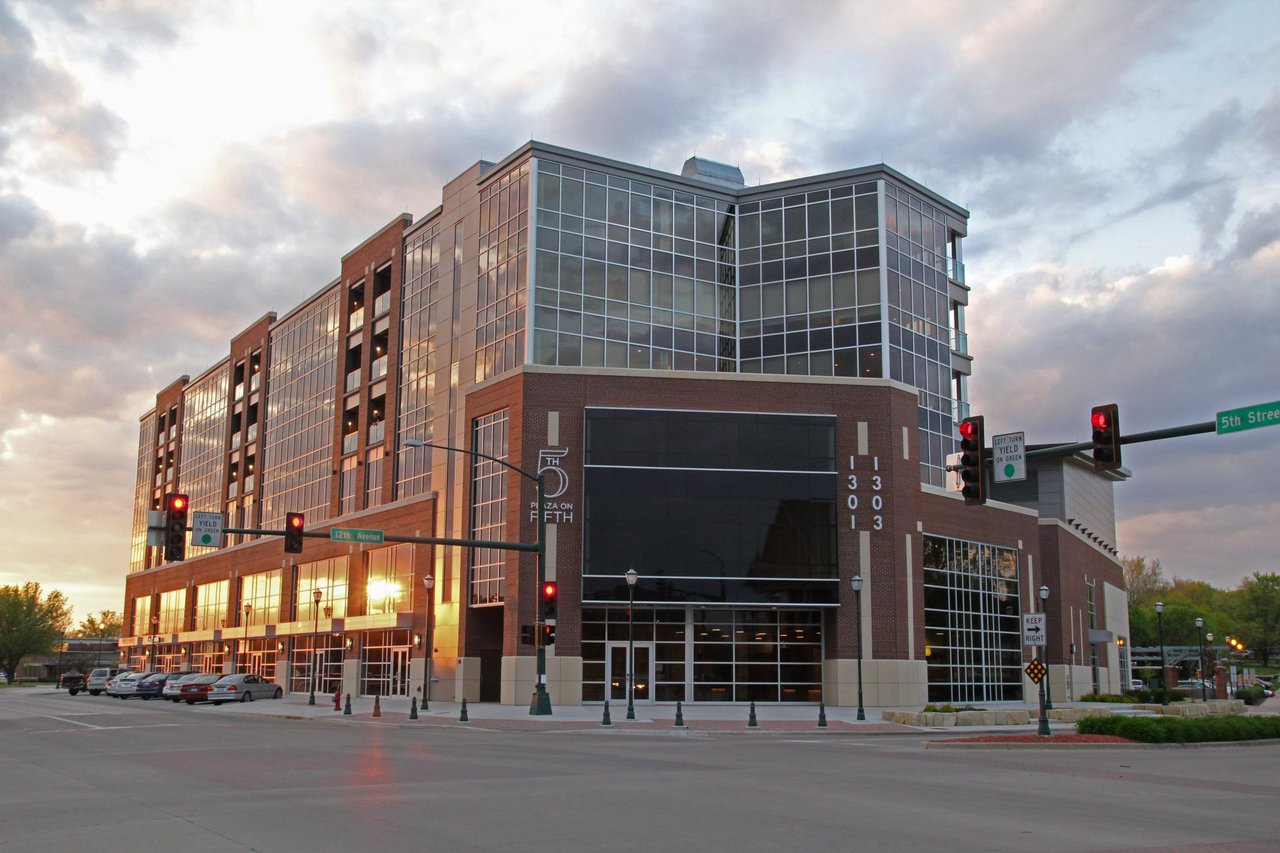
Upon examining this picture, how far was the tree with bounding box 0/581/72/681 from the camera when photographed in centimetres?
13275

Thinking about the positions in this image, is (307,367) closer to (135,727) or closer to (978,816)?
(135,727)

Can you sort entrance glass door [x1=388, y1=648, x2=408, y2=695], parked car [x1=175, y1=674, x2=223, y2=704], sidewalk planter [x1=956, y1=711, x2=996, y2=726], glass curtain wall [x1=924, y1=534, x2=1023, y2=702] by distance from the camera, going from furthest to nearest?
entrance glass door [x1=388, y1=648, x2=408, y2=695]
parked car [x1=175, y1=674, x2=223, y2=704]
glass curtain wall [x1=924, y1=534, x2=1023, y2=702]
sidewalk planter [x1=956, y1=711, x2=996, y2=726]

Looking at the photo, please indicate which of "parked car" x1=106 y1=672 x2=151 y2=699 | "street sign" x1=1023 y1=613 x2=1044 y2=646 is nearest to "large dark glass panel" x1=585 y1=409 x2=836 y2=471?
"street sign" x1=1023 y1=613 x2=1044 y2=646

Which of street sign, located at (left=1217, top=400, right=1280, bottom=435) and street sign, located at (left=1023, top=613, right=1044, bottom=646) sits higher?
street sign, located at (left=1217, top=400, right=1280, bottom=435)

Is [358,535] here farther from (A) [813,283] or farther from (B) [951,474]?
(B) [951,474]

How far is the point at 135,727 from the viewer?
35000mm

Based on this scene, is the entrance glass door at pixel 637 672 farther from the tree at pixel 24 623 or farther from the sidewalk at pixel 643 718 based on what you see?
the tree at pixel 24 623

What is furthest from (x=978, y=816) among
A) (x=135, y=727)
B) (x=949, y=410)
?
(x=949, y=410)

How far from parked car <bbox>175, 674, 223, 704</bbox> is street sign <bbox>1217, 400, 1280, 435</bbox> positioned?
167 feet

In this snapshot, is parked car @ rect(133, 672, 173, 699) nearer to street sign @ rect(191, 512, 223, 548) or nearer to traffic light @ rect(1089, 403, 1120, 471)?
street sign @ rect(191, 512, 223, 548)

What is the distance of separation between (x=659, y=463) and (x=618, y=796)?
33185 mm

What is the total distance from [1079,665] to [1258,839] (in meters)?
63.2

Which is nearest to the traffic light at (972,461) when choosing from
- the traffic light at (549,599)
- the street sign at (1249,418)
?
the street sign at (1249,418)

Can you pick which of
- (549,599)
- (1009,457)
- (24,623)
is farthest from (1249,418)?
(24,623)
